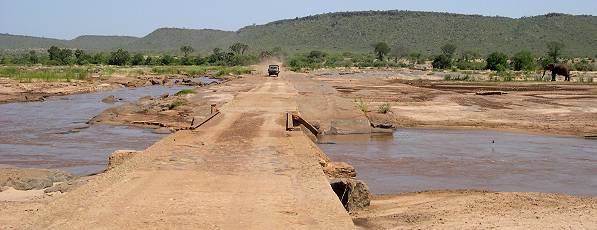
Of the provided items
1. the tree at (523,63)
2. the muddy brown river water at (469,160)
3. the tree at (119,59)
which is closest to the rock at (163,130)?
the muddy brown river water at (469,160)

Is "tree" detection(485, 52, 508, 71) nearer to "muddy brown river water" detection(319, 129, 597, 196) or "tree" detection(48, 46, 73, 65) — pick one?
"muddy brown river water" detection(319, 129, 597, 196)

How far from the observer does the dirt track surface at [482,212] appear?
10.0m

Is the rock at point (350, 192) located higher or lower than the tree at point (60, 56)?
higher

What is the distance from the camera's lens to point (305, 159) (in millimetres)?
13391

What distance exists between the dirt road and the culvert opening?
38cm

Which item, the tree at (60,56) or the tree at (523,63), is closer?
the tree at (523,63)

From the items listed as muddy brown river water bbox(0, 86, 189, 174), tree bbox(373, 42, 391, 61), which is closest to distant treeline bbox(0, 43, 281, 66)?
tree bbox(373, 42, 391, 61)

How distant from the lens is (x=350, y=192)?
11852 mm

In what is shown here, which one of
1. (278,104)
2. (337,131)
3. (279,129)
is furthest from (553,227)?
(278,104)

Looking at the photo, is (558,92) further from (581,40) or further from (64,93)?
(581,40)

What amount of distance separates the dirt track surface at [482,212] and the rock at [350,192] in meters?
0.20

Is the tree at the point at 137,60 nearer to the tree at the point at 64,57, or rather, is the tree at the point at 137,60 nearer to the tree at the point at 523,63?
the tree at the point at 64,57

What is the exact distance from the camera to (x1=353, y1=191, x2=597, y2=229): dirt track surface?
10000 mm

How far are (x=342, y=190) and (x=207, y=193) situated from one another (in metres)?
2.68
